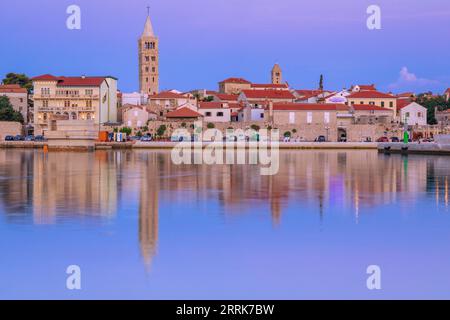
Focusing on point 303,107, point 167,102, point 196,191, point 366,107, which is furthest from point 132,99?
point 196,191

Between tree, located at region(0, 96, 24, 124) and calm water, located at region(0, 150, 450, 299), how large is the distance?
50.2 meters

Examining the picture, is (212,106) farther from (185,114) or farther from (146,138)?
(146,138)

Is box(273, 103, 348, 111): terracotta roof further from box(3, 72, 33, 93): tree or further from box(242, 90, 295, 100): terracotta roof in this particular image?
box(3, 72, 33, 93): tree

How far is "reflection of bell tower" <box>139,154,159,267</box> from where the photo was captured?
460 inches

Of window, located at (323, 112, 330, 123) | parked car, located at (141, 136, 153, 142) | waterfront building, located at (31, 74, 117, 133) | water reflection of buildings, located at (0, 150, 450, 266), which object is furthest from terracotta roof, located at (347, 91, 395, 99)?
water reflection of buildings, located at (0, 150, 450, 266)

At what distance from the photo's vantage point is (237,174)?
28.2m

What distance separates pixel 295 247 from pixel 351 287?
256 cm

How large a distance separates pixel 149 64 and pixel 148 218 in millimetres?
85008

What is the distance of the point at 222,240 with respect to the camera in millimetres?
12625

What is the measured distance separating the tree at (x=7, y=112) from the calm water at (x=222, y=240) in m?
50.2

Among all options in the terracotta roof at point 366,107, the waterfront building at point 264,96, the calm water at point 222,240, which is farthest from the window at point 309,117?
the calm water at point 222,240
